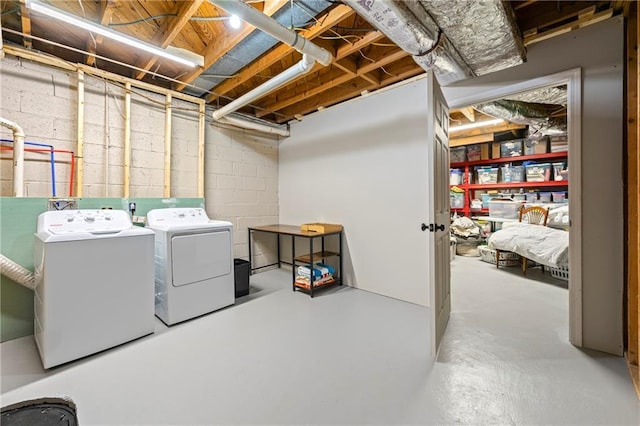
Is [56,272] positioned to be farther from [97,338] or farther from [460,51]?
[460,51]

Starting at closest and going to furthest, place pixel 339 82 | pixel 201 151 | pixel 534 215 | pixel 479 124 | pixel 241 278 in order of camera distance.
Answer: pixel 339 82
pixel 241 278
pixel 201 151
pixel 534 215
pixel 479 124

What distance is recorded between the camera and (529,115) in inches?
150

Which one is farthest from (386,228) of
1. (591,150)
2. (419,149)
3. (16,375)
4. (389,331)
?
(16,375)

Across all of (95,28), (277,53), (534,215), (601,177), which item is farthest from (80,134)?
(534,215)

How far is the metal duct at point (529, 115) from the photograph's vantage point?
3.44 m

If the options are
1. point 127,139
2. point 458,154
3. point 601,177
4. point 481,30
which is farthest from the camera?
point 458,154

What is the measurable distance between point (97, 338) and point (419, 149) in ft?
11.1

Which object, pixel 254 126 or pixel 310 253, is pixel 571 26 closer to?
pixel 310 253

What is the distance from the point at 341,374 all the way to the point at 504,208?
16.0ft

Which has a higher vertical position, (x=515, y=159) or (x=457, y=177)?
(x=515, y=159)

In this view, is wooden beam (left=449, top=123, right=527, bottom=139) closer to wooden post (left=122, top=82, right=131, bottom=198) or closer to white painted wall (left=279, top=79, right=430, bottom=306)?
white painted wall (left=279, top=79, right=430, bottom=306)

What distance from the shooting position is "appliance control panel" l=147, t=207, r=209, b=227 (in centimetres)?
281

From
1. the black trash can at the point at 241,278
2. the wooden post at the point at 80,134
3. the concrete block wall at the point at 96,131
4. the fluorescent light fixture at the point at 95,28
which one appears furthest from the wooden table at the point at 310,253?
the fluorescent light fixture at the point at 95,28

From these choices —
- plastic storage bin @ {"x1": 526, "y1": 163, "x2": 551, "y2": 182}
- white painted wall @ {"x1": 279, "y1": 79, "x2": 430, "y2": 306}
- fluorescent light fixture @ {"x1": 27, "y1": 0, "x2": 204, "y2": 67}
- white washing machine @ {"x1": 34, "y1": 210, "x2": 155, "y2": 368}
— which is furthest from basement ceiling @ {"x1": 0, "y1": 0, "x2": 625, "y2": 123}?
plastic storage bin @ {"x1": 526, "y1": 163, "x2": 551, "y2": 182}
